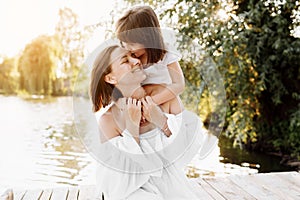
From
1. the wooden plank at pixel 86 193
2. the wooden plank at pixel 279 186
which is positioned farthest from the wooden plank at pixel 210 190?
the wooden plank at pixel 86 193

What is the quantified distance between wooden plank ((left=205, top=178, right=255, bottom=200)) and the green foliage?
1.52 meters

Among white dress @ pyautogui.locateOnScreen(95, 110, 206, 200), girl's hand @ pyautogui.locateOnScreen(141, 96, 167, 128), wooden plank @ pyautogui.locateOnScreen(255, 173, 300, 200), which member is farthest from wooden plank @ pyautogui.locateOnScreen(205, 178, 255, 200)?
girl's hand @ pyautogui.locateOnScreen(141, 96, 167, 128)

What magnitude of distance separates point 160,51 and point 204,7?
295 cm

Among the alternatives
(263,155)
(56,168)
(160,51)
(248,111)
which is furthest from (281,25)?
(160,51)

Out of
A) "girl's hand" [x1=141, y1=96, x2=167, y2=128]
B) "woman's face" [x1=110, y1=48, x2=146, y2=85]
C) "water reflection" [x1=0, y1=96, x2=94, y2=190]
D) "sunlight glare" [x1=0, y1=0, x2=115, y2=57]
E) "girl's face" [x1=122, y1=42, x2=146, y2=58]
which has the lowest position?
"water reflection" [x1=0, y1=96, x2=94, y2=190]

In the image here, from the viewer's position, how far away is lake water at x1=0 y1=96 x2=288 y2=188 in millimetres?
3945

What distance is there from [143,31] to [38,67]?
26.4ft

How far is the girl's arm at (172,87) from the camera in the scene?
1218mm

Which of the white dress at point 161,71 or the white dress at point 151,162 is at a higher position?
the white dress at point 161,71

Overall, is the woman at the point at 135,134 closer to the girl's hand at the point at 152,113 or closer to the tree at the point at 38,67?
the girl's hand at the point at 152,113

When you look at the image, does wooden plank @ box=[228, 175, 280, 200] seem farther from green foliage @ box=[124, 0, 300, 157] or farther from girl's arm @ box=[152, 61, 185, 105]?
green foliage @ box=[124, 0, 300, 157]

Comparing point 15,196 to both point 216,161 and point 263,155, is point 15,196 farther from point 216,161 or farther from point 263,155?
point 263,155

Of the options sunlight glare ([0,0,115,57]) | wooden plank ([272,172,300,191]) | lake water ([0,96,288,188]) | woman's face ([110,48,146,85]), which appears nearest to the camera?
woman's face ([110,48,146,85])

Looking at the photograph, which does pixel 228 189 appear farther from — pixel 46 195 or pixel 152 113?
pixel 152 113
